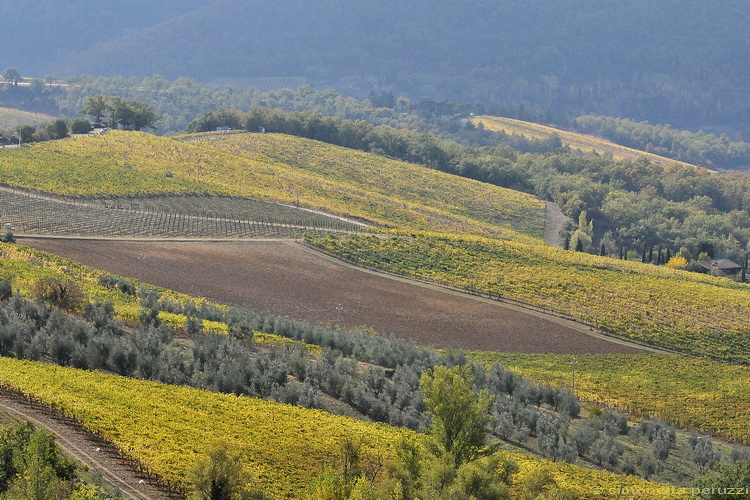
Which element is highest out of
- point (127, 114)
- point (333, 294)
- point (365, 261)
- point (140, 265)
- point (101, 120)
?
point (127, 114)

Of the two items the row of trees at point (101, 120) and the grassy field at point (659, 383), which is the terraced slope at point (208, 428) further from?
the row of trees at point (101, 120)

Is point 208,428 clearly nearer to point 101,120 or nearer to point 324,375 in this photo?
point 324,375

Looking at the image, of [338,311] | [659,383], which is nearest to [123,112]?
[338,311]

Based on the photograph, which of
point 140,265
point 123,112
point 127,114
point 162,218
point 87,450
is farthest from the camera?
point 127,114

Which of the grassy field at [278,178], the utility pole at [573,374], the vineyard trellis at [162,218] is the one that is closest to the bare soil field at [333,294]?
the vineyard trellis at [162,218]

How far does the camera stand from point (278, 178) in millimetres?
133250

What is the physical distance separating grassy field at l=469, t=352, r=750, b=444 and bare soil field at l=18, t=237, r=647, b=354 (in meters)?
2.95

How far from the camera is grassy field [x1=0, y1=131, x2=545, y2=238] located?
10825 cm

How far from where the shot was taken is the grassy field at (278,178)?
108 m

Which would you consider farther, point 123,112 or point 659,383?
point 123,112

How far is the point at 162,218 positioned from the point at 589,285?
44.9m

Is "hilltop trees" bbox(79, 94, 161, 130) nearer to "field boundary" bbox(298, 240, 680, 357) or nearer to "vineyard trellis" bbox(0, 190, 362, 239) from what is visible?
"vineyard trellis" bbox(0, 190, 362, 239)

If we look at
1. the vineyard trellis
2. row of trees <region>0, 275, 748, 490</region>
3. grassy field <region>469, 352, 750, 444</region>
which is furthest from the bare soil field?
row of trees <region>0, 275, 748, 490</region>

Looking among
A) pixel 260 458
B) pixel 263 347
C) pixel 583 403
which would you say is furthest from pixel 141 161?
pixel 260 458
